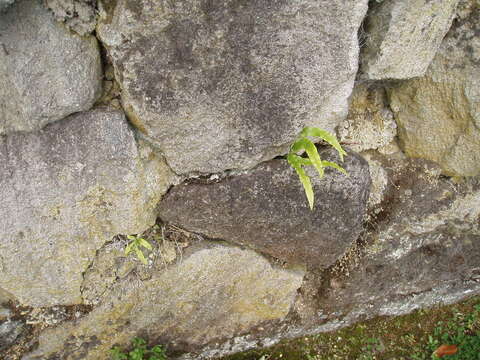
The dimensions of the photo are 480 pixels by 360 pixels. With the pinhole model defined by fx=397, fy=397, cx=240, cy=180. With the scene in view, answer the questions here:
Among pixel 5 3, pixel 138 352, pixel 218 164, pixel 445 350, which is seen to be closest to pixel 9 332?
pixel 138 352

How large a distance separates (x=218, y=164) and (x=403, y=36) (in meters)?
1.31

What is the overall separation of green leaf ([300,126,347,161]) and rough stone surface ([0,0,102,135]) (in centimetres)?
115

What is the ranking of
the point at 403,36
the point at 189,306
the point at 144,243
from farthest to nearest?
the point at 189,306
the point at 144,243
the point at 403,36

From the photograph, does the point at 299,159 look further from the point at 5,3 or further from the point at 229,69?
the point at 5,3

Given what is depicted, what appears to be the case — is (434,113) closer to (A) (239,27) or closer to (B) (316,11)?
(B) (316,11)

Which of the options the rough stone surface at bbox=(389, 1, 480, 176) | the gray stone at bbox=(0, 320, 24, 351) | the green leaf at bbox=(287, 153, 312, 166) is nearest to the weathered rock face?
the rough stone surface at bbox=(389, 1, 480, 176)

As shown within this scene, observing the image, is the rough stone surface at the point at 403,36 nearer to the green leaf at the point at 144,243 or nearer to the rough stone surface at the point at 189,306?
the rough stone surface at the point at 189,306

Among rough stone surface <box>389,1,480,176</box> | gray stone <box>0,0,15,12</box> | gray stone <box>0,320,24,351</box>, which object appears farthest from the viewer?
gray stone <box>0,320,24,351</box>

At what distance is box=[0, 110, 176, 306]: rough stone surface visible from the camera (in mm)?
2098

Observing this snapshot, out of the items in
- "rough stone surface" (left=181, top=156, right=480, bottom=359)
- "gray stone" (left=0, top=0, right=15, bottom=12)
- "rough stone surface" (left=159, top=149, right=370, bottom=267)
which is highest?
"gray stone" (left=0, top=0, right=15, bottom=12)

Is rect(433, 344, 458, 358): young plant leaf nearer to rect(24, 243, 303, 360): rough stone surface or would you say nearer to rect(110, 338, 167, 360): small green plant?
rect(24, 243, 303, 360): rough stone surface

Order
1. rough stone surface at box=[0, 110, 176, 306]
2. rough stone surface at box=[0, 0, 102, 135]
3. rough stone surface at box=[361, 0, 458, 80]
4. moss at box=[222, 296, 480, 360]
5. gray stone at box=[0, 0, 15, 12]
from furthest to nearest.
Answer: moss at box=[222, 296, 480, 360] < rough stone surface at box=[361, 0, 458, 80] < rough stone surface at box=[0, 110, 176, 306] < rough stone surface at box=[0, 0, 102, 135] < gray stone at box=[0, 0, 15, 12]

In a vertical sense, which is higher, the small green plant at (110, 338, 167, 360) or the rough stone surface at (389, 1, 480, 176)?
the rough stone surface at (389, 1, 480, 176)

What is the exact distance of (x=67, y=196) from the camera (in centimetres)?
222
